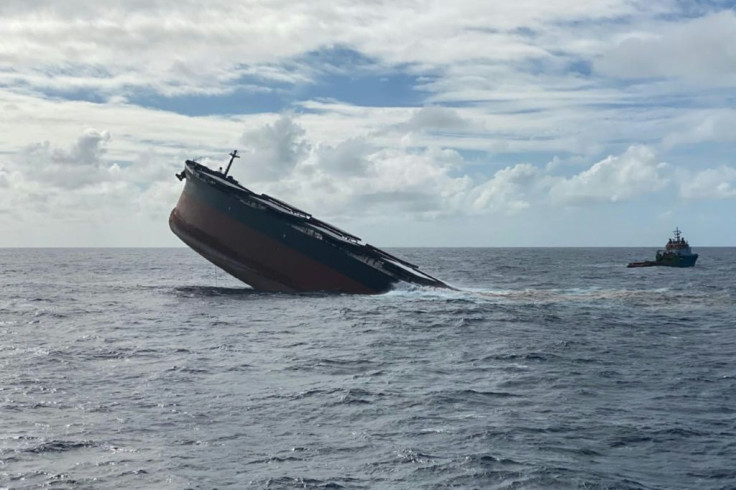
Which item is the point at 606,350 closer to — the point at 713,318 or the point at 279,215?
the point at 713,318

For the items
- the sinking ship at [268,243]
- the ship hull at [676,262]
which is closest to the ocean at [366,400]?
the sinking ship at [268,243]

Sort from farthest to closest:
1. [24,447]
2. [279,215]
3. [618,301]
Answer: [618,301]
[279,215]
[24,447]

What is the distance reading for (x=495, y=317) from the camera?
38969mm

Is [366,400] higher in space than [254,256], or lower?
lower

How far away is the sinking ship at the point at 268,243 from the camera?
4469cm

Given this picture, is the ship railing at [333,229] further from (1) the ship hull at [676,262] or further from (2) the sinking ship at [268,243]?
(1) the ship hull at [676,262]

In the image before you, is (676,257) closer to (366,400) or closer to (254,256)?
(254,256)

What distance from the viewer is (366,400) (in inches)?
800

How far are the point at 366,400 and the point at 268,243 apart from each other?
25799 mm

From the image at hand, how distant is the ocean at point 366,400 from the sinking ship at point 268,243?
5.80 meters

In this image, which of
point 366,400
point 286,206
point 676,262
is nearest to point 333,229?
point 286,206

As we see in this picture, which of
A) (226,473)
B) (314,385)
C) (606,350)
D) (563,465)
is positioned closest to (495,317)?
(606,350)

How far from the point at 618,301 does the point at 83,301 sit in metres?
38.1

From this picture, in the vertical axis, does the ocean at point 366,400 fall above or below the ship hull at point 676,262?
below
